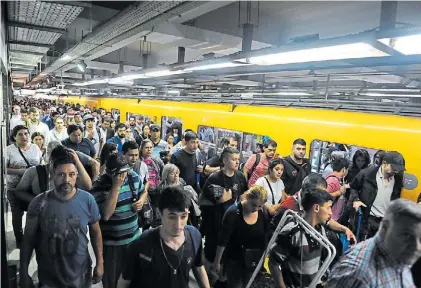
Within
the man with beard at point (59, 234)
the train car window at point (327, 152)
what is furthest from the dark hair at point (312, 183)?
the train car window at point (327, 152)

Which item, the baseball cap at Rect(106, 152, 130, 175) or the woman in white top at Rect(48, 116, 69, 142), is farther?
the woman in white top at Rect(48, 116, 69, 142)

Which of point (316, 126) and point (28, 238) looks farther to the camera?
point (316, 126)

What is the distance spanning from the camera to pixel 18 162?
168 inches

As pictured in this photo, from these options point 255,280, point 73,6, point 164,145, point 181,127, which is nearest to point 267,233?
point 255,280

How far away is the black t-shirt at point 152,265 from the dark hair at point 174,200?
8.6 inches

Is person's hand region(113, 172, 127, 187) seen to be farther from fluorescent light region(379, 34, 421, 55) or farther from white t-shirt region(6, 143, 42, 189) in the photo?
fluorescent light region(379, 34, 421, 55)

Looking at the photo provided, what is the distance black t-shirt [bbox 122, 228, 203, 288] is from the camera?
6.72 ft

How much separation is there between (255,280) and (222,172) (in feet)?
4.43

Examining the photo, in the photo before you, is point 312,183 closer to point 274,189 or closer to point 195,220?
point 274,189

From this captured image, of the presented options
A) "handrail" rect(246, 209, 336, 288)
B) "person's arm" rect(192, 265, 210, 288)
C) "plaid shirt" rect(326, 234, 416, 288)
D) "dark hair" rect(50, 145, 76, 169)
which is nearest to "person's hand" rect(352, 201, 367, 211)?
"handrail" rect(246, 209, 336, 288)

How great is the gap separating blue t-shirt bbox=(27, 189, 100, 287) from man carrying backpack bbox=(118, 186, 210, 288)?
579mm

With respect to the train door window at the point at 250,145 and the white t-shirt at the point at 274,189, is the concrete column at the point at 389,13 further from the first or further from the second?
the train door window at the point at 250,145

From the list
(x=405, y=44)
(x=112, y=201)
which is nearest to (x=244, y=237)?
(x=112, y=201)

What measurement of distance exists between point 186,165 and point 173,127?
4846mm
